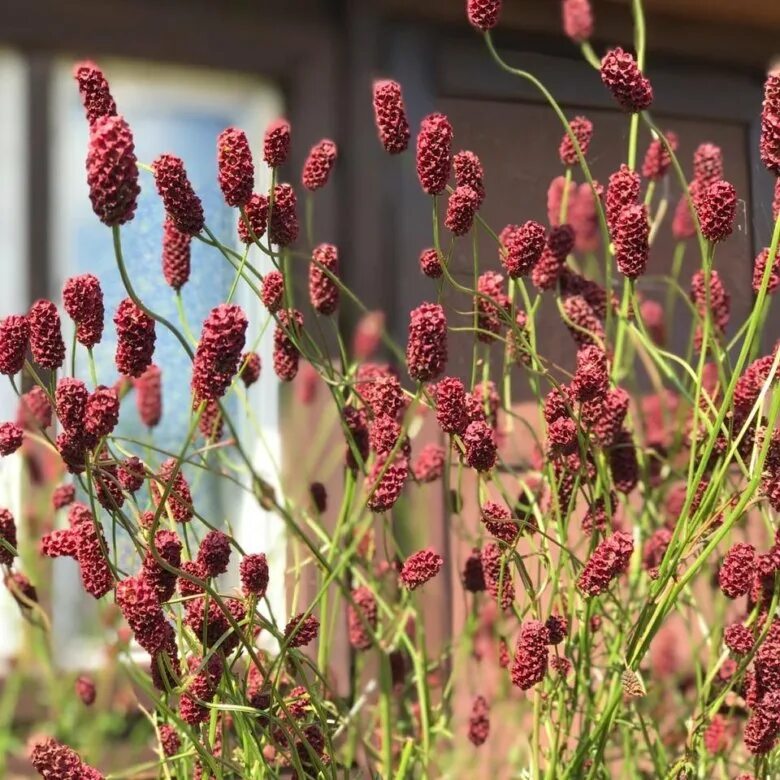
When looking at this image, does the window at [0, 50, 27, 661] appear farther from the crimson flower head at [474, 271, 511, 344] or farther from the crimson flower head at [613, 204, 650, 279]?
the crimson flower head at [613, 204, 650, 279]

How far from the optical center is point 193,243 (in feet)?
6.28

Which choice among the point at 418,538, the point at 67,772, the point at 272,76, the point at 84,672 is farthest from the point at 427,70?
the point at 67,772

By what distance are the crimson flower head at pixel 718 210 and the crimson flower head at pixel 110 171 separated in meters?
0.40

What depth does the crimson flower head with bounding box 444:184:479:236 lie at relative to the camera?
887 mm

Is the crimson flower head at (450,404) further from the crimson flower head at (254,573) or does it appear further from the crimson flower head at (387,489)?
the crimson flower head at (254,573)

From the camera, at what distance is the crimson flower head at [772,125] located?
2.65 ft

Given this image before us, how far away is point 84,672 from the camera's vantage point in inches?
72.0

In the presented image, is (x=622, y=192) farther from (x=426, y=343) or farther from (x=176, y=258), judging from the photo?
(x=176, y=258)

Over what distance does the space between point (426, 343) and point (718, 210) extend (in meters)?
0.22

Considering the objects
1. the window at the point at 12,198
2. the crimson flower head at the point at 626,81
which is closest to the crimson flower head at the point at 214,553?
the crimson flower head at the point at 626,81

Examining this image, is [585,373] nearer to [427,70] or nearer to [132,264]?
[132,264]

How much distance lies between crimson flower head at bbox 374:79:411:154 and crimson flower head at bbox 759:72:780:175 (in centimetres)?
25

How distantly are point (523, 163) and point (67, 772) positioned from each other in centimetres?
77

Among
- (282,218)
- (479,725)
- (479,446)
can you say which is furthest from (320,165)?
(479,725)
